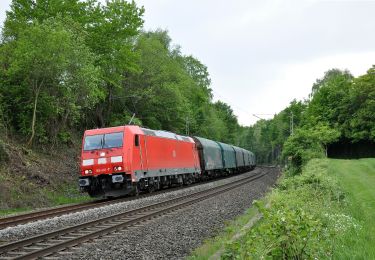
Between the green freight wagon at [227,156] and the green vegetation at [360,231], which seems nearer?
the green vegetation at [360,231]

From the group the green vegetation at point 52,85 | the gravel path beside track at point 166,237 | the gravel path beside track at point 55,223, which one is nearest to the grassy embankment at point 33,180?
the green vegetation at point 52,85

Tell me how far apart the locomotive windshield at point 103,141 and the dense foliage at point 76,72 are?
3835 millimetres

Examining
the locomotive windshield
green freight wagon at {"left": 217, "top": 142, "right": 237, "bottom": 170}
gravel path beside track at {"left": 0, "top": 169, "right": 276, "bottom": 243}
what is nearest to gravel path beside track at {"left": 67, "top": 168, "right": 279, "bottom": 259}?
gravel path beside track at {"left": 0, "top": 169, "right": 276, "bottom": 243}

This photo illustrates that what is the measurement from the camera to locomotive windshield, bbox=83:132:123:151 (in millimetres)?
20891

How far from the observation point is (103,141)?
21.2m

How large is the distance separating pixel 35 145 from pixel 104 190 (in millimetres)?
8129

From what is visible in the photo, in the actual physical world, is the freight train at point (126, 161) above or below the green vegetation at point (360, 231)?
above

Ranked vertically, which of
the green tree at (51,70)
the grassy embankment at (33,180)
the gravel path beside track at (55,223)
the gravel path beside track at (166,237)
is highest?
the green tree at (51,70)

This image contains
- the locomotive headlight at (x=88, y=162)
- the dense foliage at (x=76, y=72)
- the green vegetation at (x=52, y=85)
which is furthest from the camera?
the dense foliage at (x=76, y=72)

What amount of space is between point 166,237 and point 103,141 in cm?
1079

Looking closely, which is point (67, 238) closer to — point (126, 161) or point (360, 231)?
point (360, 231)

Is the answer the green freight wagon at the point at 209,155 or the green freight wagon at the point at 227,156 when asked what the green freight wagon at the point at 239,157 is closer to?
the green freight wagon at the point at 227,156

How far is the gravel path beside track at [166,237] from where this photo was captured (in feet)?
30.2

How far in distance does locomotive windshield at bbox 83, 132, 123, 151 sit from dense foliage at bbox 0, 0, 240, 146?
12.6 ft
